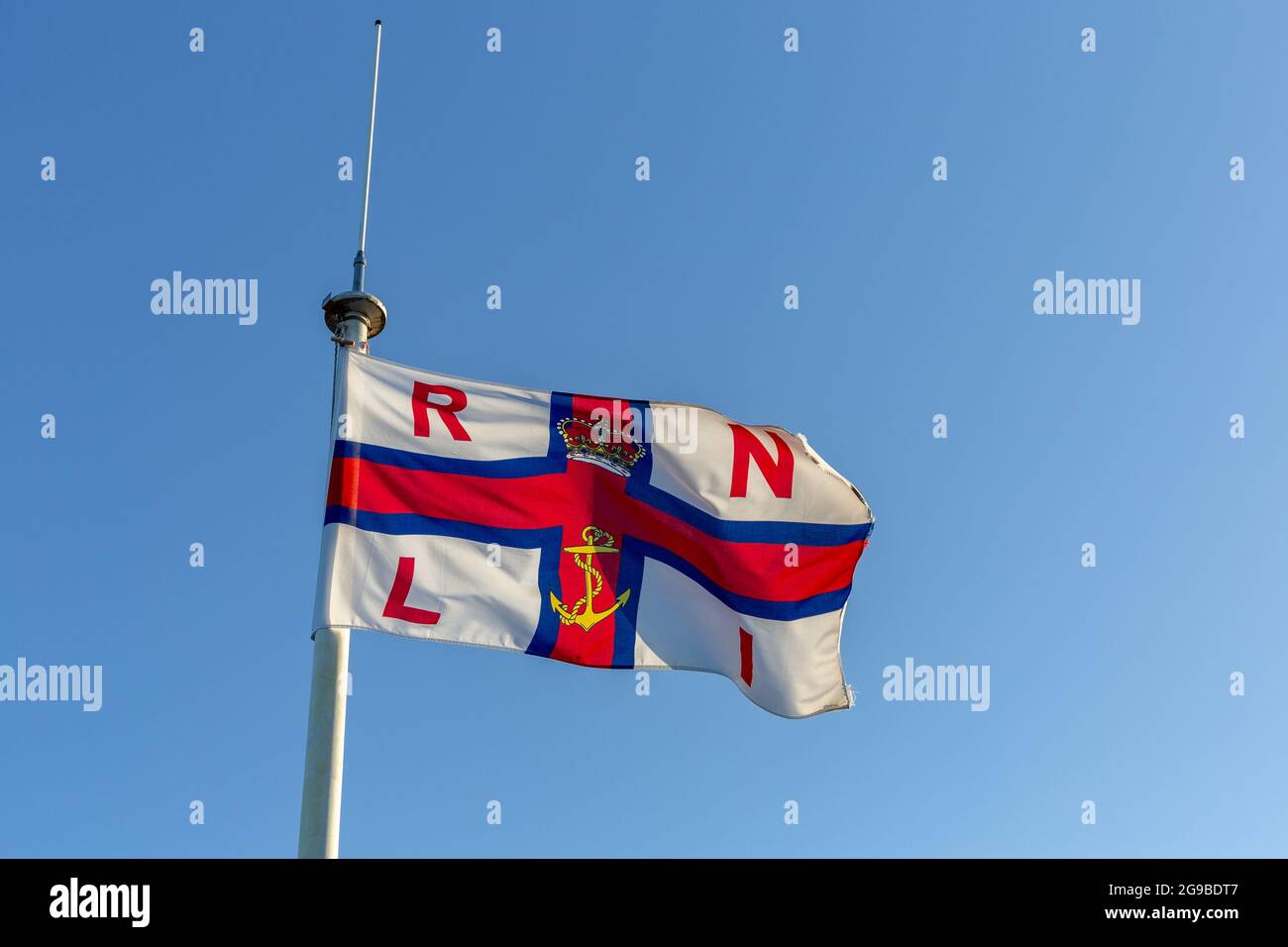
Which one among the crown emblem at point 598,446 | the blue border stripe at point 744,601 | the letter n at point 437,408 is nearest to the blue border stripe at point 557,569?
the blue border stripe at point 744,601

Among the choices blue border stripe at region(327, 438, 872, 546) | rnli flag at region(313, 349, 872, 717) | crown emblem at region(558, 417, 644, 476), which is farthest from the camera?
crown emblem at region(558, 417, 644, 476)

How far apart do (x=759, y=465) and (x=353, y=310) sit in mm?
4895

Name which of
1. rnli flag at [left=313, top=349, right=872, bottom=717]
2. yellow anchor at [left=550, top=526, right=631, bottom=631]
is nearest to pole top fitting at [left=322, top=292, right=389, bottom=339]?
rnli flag at [left=313, top=349, right=872, bottom=717]

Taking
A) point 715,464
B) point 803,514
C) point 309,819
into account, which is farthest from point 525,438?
point 309,819

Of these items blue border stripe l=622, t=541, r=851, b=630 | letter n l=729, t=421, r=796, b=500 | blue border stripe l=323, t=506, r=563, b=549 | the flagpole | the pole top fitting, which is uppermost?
the pole top fitting

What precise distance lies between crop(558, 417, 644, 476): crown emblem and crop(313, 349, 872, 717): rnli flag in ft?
0.06

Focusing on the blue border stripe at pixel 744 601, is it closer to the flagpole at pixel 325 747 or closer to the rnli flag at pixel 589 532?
the rnli flag at pixel 589 532

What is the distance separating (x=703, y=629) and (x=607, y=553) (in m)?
1.41

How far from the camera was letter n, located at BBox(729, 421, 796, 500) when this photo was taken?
16.3 metres

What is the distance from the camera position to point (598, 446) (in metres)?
15.8

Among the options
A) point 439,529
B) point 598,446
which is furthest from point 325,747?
point 598,446

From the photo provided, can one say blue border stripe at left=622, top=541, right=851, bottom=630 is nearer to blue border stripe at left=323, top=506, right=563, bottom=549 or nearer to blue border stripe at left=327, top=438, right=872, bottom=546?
blue border stripe at left=327, top=438, right=872, bottom=546

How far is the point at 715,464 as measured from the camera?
1623 centimetres
